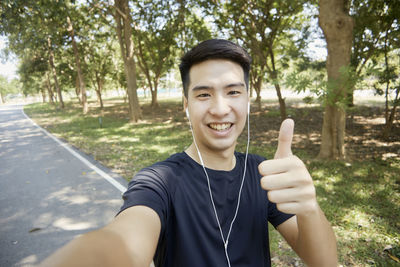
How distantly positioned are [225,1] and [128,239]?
12.3 meters

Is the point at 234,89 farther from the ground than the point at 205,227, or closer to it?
farther from the ground

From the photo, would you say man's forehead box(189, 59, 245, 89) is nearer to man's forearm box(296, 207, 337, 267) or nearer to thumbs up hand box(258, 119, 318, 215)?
thumbs up hand box(258, 119, 318, 215)

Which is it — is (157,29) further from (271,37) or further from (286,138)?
(286,138)

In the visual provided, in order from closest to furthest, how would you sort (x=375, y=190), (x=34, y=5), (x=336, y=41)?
(x=375, y=190), (x=336, y=41), (x=34, y=5)

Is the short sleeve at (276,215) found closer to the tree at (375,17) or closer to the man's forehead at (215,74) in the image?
the man's forehead at (215,74)

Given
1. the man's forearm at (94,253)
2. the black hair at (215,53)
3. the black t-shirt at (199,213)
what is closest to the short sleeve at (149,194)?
the black t-shirt at (199,213)

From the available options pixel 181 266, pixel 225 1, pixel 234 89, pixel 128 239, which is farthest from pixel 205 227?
pixel 225 1

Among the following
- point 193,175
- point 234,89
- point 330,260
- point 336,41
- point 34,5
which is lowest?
point 330,260

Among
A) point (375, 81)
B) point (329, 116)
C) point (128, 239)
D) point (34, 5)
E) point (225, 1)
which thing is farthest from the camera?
point (225, 1)

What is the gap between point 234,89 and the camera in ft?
4.99

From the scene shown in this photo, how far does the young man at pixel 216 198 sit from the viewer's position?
1104 mm

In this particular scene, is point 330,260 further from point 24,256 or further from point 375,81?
point 375,81

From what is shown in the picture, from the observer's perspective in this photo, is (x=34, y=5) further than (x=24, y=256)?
Yes

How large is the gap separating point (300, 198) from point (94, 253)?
2.99 ft
